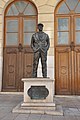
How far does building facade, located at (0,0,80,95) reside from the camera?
34.6 feet

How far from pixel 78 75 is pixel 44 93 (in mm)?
4406

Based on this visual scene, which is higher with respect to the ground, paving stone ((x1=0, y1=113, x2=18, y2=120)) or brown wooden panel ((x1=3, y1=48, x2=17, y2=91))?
brown wooden panel ((x1=3, y1=48, x2=17, y2=91))

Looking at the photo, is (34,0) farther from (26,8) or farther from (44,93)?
(44,93)

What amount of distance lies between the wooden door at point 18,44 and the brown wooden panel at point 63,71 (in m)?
1.49

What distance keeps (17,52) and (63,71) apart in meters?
2.68

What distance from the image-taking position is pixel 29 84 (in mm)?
6492

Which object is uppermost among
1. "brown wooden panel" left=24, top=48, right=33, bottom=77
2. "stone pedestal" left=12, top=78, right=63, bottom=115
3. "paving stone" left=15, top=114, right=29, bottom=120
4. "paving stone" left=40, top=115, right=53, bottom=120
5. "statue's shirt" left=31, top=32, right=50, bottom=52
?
"statue's shirt" left=31, top=32, right=50, bottom=52

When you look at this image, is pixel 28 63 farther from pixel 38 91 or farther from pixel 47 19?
pixel 38 91

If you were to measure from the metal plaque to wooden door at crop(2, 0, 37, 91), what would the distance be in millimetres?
4334

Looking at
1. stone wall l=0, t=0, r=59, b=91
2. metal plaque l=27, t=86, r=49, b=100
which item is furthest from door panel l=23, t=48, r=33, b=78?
metal plaque l=27, t=86, r=49, b=100

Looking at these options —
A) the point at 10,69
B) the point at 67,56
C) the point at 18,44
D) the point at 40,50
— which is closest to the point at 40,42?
the point at 40,50

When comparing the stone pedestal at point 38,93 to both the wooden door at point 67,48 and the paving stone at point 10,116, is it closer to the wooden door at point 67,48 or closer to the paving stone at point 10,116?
the paving stone at point 10,116

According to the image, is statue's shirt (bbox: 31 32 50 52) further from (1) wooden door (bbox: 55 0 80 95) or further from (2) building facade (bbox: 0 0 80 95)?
(1) wooden door (bbox: 55 0 80 95)

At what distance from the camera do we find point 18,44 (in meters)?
11.0
